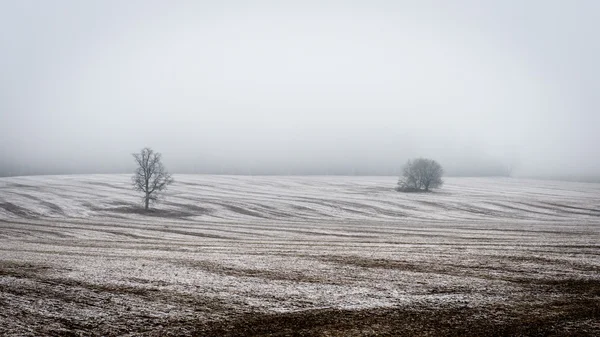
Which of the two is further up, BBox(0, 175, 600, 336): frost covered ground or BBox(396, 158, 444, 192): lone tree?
BBox(396, 158, 444, 192): lone tree

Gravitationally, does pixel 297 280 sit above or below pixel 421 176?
below

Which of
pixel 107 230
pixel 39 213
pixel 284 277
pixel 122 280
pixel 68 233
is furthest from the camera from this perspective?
pixel 39 213

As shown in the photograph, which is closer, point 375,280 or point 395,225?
point 375,280

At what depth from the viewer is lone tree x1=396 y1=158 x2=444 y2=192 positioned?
254ft

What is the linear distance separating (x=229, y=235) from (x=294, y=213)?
61.7 ft

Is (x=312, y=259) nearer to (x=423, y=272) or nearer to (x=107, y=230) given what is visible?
(x=423, y=272)

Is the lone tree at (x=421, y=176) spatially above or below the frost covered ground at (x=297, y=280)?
above

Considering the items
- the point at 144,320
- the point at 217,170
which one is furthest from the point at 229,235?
the point at 217,170

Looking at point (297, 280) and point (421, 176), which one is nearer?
point (297, 280)

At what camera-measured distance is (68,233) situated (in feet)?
112

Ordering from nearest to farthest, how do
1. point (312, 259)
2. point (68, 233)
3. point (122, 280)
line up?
1. point (122, 280)
2. point (312, 259)
3. point (68, 233)

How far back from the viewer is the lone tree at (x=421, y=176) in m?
77.3

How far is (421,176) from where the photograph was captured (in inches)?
3049

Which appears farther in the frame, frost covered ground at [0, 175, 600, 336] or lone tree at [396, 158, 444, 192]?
lone tree at [396, 158, 444, 192]
